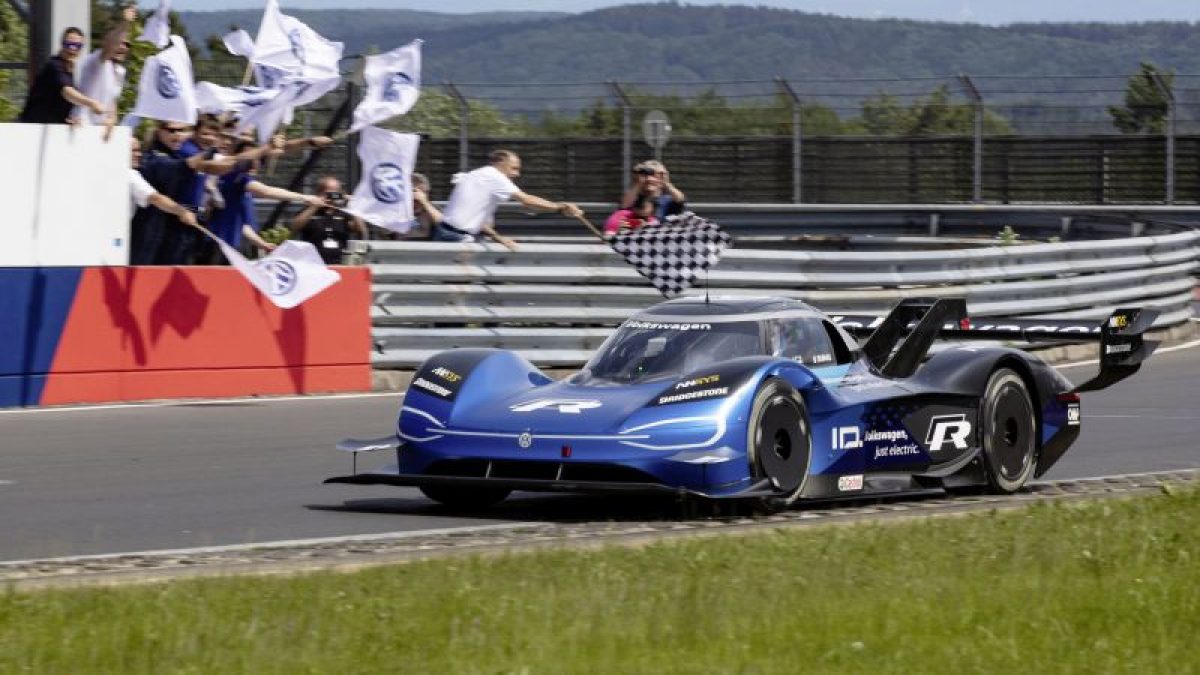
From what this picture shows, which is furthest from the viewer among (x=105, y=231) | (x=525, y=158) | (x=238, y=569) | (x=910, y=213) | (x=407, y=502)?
(x=525, y=158)

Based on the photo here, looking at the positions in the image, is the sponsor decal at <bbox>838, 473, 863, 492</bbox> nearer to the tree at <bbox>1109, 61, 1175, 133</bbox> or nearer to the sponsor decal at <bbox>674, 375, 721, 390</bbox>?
the sponsor decal at <bbox>674, 375, 721, 390</bbox>

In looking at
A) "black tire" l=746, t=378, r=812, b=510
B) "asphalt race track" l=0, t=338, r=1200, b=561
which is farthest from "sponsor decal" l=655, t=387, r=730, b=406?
"asphalt race track" l=0, t=338, r=1200, b=561

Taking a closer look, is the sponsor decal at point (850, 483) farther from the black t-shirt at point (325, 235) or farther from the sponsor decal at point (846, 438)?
the black t-shirt at point (325, 235)

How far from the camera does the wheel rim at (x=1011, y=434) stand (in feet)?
36.7

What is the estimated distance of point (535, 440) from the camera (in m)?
9.84

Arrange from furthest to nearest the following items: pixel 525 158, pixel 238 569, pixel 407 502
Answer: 1. pixel 525 158
2. pixel 407 502
3. pixel 238 569

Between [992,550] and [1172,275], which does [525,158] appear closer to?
[1172,275]

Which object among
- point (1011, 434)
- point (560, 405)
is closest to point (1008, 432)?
point (1011, 434)

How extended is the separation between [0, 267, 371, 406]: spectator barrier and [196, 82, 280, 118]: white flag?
1251 millimetres

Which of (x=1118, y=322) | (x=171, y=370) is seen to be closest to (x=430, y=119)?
(x=171, y=370)

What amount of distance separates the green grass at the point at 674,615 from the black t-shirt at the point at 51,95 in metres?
8.11

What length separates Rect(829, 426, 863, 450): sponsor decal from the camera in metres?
10.3

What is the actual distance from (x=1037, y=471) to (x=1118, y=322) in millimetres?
904

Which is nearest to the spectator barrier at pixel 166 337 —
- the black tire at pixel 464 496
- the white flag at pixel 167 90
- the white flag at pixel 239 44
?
the white flag at pixel 167 90
